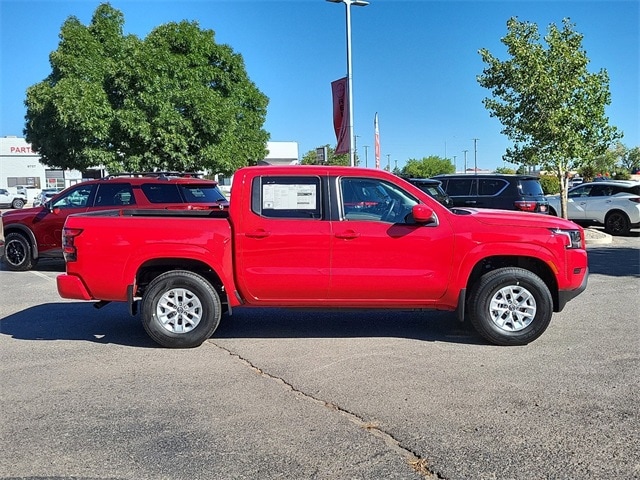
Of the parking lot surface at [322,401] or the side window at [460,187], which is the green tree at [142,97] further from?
the parking lot surface at [322,401]

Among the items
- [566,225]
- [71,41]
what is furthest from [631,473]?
[71,41]

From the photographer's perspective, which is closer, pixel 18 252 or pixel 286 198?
pixel 286 198

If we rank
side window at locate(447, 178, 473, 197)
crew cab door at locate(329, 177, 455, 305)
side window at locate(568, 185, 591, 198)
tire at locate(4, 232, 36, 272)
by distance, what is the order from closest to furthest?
crew cab door at locate(329, 177, 455, 305) < tire at locate(4, 232, 36, 272) < side window at locate(447, 178, 473, 197) < side window at locate(568, 185, 591, 198)

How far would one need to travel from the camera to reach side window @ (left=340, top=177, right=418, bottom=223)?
5.92m

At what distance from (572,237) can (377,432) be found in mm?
3307

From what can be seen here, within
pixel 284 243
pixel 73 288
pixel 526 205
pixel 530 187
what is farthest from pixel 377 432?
pixel 530 187

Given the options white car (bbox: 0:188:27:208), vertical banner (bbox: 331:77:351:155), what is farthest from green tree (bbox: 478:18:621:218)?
white car (bbox: 0:188:27:208)

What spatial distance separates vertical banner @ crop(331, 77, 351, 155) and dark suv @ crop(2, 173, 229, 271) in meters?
6.82

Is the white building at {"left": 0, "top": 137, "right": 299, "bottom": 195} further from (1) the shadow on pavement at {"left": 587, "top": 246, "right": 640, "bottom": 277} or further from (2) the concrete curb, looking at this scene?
(1) the shadow on pavement at {"left": 587, "top": 246, "right": 640, "bottom": 277}

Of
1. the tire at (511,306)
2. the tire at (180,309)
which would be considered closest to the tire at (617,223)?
the tire at (511,306)

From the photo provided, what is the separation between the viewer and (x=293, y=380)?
4996 millimetres

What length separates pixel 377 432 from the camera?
3930mm

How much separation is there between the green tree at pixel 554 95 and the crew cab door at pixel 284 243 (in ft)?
36.8

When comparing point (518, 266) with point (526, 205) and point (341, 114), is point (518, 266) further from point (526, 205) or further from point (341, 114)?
point (341, 114)
